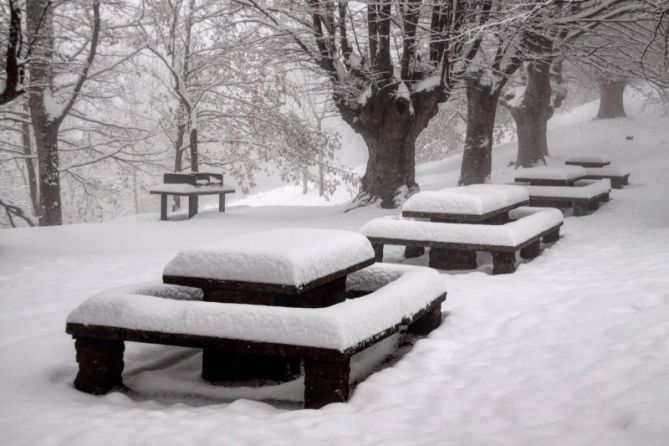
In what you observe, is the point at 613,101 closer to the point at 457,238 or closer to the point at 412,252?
the point at 412,252

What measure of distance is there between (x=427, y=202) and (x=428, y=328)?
317 centimetres

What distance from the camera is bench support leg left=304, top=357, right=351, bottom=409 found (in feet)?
12.4

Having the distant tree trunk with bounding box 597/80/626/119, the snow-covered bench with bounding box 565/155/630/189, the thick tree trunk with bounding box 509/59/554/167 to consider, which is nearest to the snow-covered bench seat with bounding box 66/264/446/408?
the snow-covered bench with bounding box 565/155/630/189

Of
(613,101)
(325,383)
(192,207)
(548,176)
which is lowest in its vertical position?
(192,207)

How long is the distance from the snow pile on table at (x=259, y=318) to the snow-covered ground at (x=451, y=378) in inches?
15.3

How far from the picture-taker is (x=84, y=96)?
18688mm

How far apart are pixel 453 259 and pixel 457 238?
0.53 m

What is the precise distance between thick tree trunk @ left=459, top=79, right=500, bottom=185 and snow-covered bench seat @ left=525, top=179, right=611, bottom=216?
10.1 ft

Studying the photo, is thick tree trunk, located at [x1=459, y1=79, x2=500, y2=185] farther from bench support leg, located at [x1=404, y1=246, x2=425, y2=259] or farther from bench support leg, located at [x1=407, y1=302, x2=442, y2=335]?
bench support leg, located at [x1=407, y1=302, x2=442, y2=335]

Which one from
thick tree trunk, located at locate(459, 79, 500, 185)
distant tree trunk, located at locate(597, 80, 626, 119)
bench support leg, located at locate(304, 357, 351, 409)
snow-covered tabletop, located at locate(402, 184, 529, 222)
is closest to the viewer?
A: bench support leg, located at locate(304, 357, 351, 409)

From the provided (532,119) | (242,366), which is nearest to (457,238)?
(242,366)

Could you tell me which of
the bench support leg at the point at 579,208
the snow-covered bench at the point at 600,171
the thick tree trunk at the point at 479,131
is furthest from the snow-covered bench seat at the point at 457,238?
the snow-covered bench at the point at 600,171

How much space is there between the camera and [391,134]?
44.8ft

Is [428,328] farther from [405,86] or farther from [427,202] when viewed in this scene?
[405,86]
